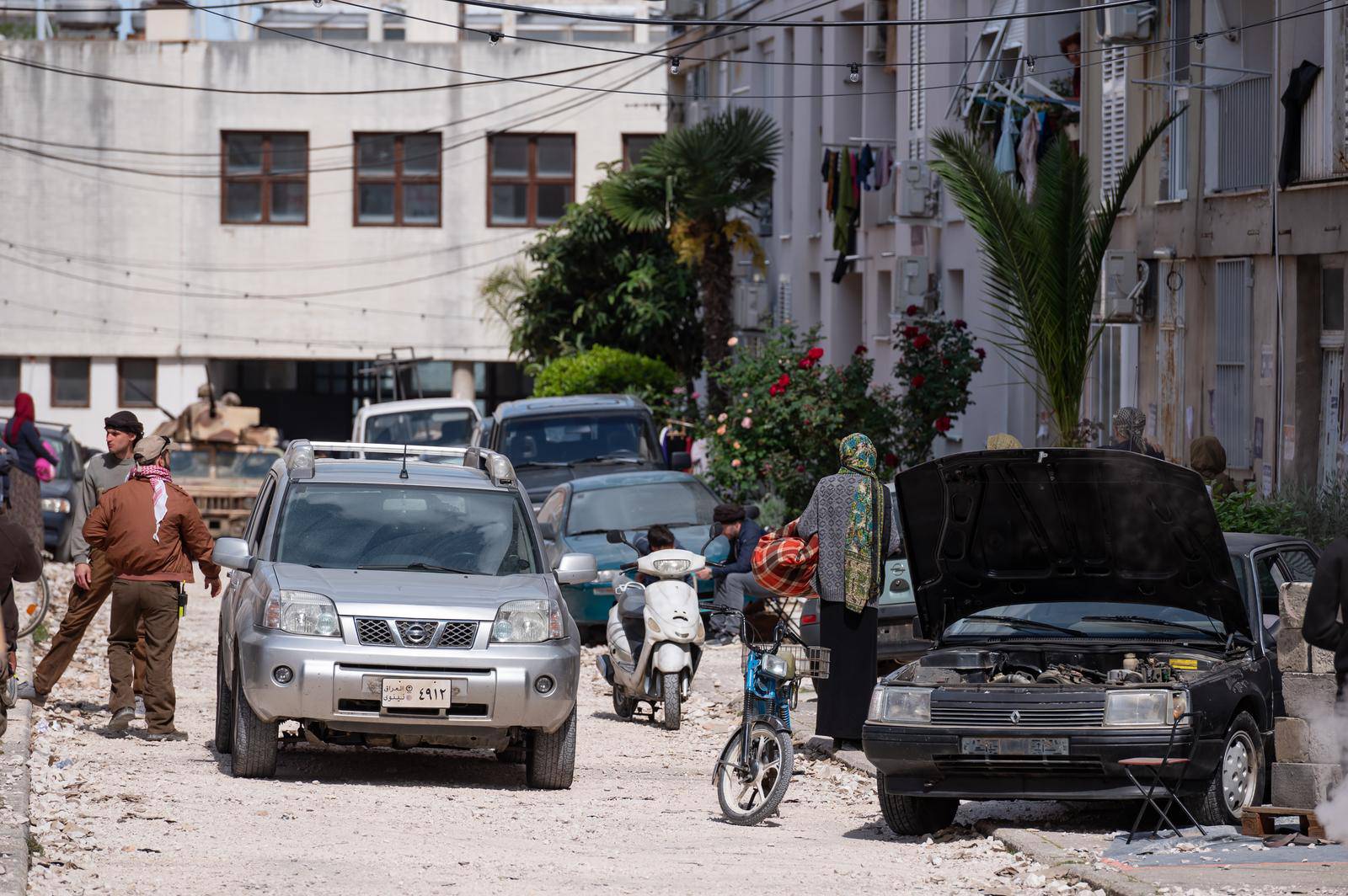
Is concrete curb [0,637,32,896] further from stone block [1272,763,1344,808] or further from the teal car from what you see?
the teal car

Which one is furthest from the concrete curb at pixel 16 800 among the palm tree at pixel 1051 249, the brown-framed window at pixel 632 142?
the brown-framed window at pixel 632 142

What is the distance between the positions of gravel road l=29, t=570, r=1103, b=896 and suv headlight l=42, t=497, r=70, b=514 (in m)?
15.5

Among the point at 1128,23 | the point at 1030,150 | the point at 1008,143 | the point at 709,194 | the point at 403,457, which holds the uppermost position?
the point at 1128,23

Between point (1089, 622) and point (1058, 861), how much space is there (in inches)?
82.8

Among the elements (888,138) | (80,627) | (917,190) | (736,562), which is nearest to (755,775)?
(80,627)

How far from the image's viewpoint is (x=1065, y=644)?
10844 millimetres

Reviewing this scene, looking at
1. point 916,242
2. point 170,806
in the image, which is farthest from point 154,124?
point 170,806

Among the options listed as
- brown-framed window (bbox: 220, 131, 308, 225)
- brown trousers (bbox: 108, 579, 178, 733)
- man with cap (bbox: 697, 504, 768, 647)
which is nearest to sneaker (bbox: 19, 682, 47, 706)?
brown trousers (bbox: 108, 579, 178, 733)

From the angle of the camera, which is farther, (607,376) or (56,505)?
(607,376)

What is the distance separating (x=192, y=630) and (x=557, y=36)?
1508 inches

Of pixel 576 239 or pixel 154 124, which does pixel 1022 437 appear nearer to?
pixel 576 239

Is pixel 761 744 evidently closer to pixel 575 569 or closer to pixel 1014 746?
pixel 1014 746

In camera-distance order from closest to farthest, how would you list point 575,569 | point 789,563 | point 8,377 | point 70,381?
point 575,569 → point 789,563 → point 70,381 → point 8,377

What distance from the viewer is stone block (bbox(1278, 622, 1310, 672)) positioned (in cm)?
1095
